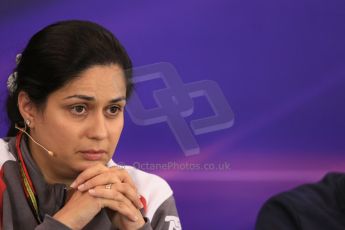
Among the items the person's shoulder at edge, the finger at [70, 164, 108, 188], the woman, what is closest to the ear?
the woman

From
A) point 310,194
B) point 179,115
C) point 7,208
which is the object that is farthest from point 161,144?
point 310,194

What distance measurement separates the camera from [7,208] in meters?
1.54

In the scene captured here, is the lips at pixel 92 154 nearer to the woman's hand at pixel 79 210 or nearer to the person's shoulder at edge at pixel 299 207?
the woman's hand at pixel 79 210

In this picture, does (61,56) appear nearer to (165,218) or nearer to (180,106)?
(165,218)

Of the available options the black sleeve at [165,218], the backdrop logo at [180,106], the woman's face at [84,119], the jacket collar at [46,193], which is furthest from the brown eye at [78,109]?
the backdrop logo at [180,106]

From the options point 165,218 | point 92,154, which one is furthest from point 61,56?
point 165,218

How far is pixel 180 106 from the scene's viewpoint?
217cm

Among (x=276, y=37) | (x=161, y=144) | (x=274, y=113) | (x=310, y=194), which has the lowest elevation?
(x=161, y=144)

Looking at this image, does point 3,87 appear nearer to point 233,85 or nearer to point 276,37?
point 233,85

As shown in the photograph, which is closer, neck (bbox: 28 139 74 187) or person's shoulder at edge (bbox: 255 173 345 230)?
person's shoulder at edge (bbox: 255 173 345 230)

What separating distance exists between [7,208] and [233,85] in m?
1.00

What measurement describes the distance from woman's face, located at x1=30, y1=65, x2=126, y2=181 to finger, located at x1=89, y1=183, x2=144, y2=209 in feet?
0.36

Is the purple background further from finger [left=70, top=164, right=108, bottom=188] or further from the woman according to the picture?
finger [left=70, top=164, right=108, bottom=188]

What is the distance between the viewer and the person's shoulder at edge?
1.12 metres
